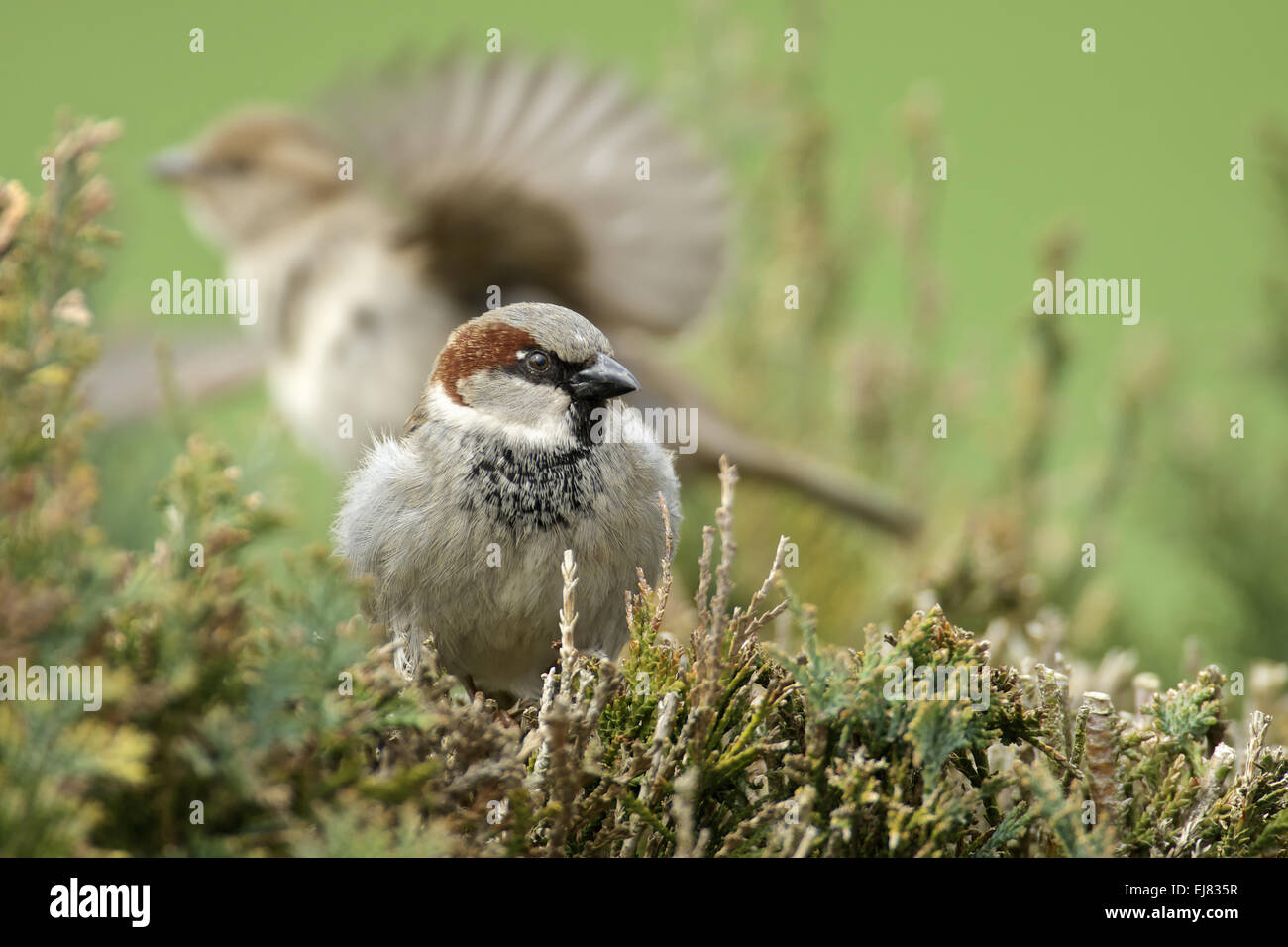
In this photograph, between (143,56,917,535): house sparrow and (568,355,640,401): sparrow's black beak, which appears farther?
(143,56,917,535): house sparrow

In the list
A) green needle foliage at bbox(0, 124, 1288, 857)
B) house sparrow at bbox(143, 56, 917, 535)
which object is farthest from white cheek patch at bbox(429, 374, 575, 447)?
A: house sparrow at bbox(143, 56, 917, 535)

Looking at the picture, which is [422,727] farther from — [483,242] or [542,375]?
[483,242]

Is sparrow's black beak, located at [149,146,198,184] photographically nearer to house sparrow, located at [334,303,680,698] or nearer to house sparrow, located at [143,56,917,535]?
house sparrow, located at [143,56,917,535]

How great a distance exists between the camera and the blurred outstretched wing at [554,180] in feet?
9.29

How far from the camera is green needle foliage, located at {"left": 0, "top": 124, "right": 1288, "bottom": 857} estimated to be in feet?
2.87

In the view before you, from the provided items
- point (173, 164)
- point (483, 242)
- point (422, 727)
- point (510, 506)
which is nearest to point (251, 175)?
point (173, 164)

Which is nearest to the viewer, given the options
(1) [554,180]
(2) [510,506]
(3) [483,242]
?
(2) [510,506]

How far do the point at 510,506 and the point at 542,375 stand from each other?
0.20 m

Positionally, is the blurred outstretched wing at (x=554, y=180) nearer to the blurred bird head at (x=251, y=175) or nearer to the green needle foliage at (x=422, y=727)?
the blurred bird head at (x=251, y=175)

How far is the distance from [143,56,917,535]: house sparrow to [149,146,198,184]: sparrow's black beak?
13.6 inches

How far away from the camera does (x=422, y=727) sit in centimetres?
100
